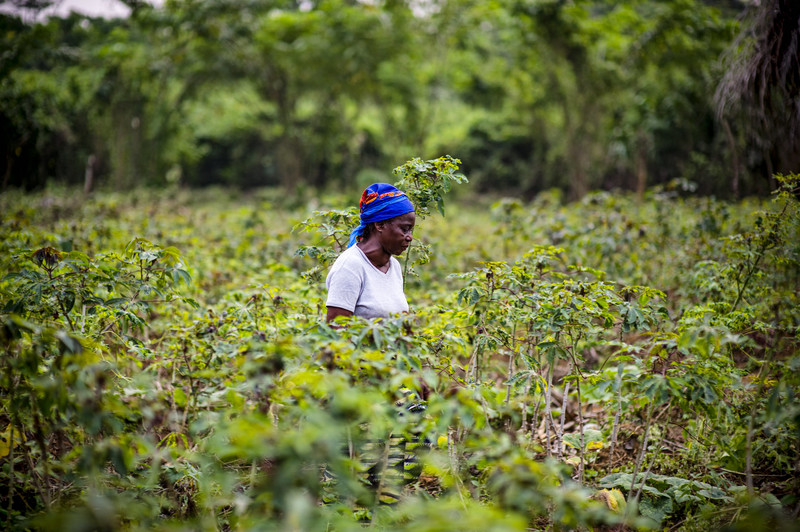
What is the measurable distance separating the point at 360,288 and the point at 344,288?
0.30ft

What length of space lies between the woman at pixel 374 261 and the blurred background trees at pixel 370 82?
17.9 ft

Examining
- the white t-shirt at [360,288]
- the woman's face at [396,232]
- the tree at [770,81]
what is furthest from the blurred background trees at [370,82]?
the white t-shirt at [360,288]

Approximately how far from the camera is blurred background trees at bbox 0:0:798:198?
30.7 feet

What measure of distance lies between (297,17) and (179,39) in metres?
2.87

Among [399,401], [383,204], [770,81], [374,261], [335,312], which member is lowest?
[399,401]

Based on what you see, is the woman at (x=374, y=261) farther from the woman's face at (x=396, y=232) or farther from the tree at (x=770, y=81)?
the tree at (x=770, y=81)

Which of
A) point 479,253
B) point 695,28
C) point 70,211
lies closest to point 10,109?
point 70,211

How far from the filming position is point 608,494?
2396mm

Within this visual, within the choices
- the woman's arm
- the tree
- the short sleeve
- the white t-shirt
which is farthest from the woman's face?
the tree

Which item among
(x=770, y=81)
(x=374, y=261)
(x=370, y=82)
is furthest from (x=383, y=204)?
(x=370, y=82)

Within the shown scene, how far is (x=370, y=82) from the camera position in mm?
12805

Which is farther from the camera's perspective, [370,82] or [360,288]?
[370,82]

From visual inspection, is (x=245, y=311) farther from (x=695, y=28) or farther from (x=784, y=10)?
(x=695, y=28)

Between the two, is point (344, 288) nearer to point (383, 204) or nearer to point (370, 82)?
point (383, 204)
